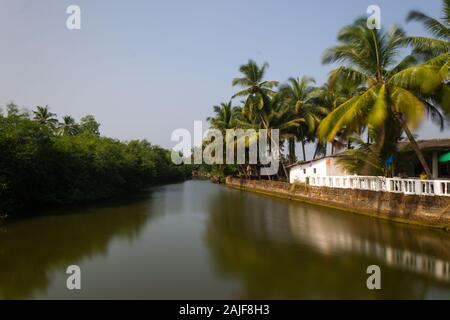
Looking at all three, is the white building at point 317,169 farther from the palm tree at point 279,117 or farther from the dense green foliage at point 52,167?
the dense green foliage at point 52,167

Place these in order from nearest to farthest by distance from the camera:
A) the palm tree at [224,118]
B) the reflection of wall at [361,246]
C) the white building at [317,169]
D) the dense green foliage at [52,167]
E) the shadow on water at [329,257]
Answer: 1. the shadow on water at [329,257]
2. the reflection of wall at [361,246]
3. the dense green foliage at [52,167]
4. the white building at [317,169]
5. the palm tree at [224,118]

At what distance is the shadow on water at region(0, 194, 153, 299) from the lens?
6996 millimetres

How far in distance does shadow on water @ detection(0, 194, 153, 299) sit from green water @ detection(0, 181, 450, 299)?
4cm

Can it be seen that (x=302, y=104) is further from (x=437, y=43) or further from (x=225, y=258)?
(x=225, y=258)

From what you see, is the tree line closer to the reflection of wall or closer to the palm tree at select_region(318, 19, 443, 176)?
the palm tree at select_region(318, 19, 443, 176)

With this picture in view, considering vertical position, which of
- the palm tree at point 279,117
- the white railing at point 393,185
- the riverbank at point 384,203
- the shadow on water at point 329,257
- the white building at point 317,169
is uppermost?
the palm tree at point 279,117

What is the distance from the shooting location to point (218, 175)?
5012cm

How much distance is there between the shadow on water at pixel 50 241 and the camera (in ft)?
23.0

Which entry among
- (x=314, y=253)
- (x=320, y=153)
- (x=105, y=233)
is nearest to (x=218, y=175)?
(x=320, y=153)

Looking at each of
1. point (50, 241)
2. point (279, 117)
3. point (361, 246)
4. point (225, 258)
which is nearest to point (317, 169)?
point (279, 117)

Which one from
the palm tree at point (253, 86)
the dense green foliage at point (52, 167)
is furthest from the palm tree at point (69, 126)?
the palm tree at point (253, 86)

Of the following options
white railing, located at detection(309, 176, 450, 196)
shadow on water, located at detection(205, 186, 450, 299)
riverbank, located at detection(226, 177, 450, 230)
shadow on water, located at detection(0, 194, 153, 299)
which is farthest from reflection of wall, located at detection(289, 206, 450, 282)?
shadow on water, located at detection(0, 194, 153, 299)

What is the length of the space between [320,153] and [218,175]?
73.3ft
